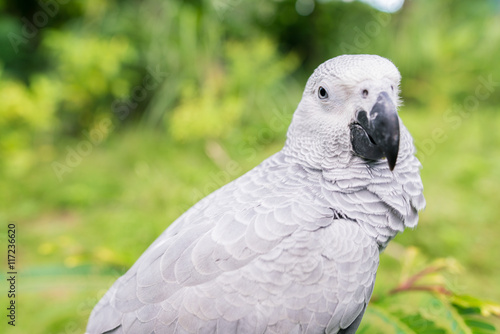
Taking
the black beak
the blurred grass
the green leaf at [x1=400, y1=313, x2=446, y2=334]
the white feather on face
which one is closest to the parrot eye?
the white feather on face

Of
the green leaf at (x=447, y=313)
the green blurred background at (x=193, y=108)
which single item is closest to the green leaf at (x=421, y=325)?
the green leaf at (x=447, y=313)

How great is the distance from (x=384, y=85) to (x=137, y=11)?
3.64m

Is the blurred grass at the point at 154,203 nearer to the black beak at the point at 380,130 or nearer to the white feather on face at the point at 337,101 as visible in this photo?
the white feather on face at the point at 337,101

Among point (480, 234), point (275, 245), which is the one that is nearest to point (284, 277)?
point (275, 245)

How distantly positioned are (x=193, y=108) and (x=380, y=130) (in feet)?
7.83

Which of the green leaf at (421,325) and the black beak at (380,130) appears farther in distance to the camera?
the green leaf at (421,325)

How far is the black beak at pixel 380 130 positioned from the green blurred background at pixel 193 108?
1.49m

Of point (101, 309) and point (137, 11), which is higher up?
point (137, 11)

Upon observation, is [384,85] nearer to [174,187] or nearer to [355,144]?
[355,144]

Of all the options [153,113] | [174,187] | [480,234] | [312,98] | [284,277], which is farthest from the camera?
[153,113]

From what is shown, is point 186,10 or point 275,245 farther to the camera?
point 186,10

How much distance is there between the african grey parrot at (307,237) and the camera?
90cm

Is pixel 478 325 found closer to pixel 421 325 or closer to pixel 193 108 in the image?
pixel 421 325

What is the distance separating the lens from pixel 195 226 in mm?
1058
